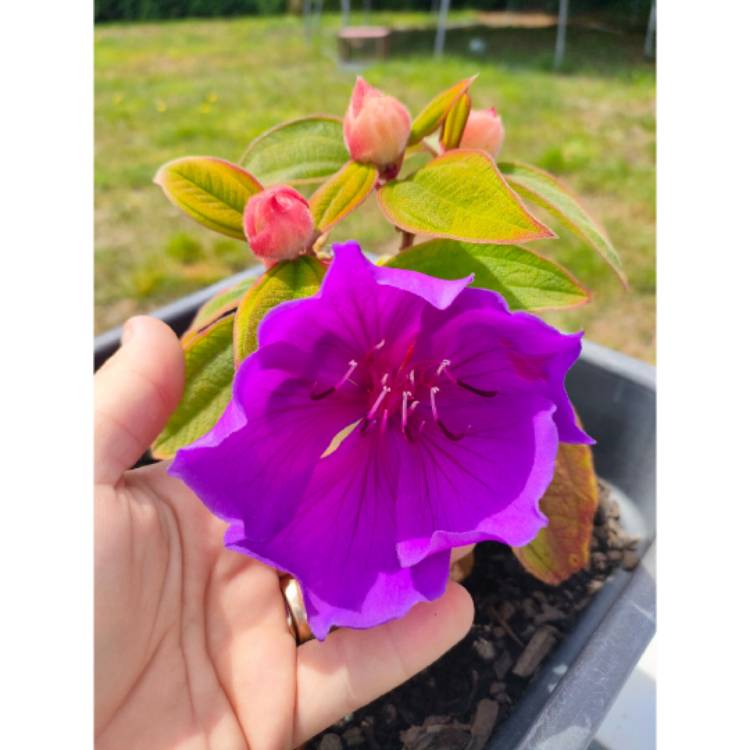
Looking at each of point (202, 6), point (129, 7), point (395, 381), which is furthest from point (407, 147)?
point (202, 6)

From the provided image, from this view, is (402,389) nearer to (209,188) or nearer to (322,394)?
(322,394)

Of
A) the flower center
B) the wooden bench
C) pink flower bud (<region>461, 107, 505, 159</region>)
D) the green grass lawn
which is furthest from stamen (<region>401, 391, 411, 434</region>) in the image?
the wooden bench

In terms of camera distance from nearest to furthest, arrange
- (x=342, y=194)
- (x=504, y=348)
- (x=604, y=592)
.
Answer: (x=504, y=348) < (x=342, y=194) < (x=604, y=592)

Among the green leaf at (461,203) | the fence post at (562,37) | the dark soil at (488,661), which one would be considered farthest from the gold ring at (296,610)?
the fence post at (562,37)

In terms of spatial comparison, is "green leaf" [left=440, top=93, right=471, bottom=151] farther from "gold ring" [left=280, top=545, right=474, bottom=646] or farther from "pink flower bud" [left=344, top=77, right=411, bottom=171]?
"gold ring" [left=280, top=545, right=474, bottom=646]

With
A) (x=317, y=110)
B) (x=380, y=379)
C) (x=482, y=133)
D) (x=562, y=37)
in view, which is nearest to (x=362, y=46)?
(x=562, y=37)

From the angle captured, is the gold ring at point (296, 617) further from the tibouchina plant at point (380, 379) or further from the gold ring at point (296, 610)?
the tibouchina plant at point (380, 379)

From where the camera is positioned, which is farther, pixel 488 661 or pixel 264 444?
pixel 488 661

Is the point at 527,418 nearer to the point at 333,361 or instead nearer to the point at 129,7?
the point at 333,361
